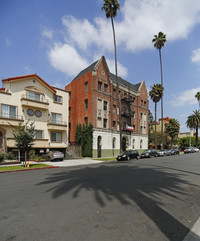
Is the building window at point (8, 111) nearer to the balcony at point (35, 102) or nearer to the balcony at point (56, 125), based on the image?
the balcony at point (35, 102)

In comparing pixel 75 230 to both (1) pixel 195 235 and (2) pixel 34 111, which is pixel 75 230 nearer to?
(1) pixel 195 235

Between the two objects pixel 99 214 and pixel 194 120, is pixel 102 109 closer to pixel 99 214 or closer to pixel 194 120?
pixel 99 214

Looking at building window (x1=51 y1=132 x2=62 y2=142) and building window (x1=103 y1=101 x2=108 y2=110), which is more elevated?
building window (x1=103 y1=101 x2=108 y2=110)

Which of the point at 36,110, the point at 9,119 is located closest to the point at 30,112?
the point at 36,110

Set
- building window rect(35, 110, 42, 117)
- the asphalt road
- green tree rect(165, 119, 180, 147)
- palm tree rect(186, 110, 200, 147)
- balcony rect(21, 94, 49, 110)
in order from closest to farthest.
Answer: the asphalt road
balcony rect(21, 94, 49, 110)
building window rect(35, 110, 42, 117)
green tree rect(165, 119, 180, 147)
palm tree rect(186, 110, 200, 147)

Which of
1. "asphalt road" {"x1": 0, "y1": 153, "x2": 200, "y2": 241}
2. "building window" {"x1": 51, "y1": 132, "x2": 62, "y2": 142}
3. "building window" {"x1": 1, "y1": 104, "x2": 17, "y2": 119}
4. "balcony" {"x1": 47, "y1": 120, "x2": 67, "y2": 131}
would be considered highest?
"building window" {"x1": 1, "y1": 104, "x2": 17, "y2": 119}

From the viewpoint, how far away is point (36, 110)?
26.0m

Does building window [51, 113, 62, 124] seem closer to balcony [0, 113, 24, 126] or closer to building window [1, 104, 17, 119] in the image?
balcony [0, 113, 24, 126]

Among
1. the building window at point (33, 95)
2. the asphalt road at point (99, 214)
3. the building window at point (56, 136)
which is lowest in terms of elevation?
the asphalt road at point (99, 214)

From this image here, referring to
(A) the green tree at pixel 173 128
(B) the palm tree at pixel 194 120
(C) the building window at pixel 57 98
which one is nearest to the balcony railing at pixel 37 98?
(C) the building window at pixel 57 98

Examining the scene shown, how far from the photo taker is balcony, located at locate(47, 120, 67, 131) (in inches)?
1056

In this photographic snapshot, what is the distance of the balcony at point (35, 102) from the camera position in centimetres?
2423

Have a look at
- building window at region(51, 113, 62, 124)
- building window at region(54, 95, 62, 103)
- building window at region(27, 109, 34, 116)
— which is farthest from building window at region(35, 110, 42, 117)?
building window at region(54, 95, 62, 103)

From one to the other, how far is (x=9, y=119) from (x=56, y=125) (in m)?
7.25
